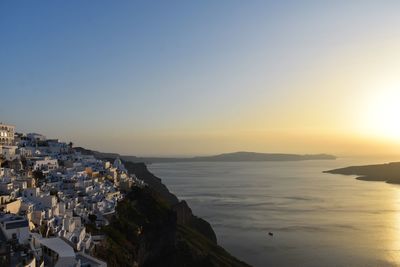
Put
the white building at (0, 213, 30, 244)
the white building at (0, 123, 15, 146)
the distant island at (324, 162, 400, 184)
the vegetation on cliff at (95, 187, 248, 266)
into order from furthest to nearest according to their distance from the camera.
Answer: the distant island at (324, 162, 400, 184) → the white building at (0, 123, 15, 146) → the vegetation on cliff at (95, 187, 248, 266) → the white building at (0, 213, 30, 244)

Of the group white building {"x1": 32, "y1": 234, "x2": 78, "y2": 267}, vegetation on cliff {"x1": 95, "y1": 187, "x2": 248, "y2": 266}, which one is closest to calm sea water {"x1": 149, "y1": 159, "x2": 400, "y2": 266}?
vegetation on cliff {"x1": 95, "y1": 187, "x2": 248, "y2": 266}

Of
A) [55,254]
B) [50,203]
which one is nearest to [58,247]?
[55,254]

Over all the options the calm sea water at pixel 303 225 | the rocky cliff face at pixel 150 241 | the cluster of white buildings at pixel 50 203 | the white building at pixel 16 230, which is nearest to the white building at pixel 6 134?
the cluster of white buildings at pixel 50 203

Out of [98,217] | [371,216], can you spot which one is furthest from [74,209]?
[371,216]

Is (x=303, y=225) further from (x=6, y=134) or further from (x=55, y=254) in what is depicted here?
(x=55, y=254)

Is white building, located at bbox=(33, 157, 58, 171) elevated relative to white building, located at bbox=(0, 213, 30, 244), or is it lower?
elevated

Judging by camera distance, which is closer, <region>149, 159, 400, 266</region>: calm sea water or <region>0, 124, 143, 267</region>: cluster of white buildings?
<region>0, 124, 143, 267</region>: cluster of white buildings

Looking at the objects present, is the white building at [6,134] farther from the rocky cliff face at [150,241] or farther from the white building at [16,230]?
the white building at [16,230]

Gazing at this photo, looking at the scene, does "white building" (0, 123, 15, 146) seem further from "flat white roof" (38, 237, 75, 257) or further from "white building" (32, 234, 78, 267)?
"white building" (32, 234, 78, 267)
